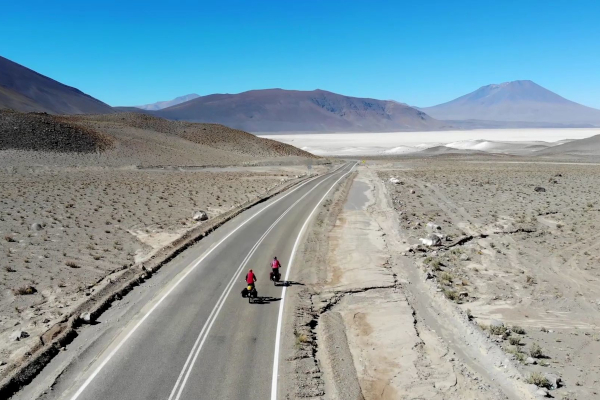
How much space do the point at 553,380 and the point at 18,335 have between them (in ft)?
50.0

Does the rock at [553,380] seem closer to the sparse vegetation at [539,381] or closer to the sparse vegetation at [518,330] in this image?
the sparse vegetation at [539,381]

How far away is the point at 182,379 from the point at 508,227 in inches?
1027

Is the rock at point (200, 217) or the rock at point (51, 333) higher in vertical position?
the rock at point (200, 217)

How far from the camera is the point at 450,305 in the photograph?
59.4ft

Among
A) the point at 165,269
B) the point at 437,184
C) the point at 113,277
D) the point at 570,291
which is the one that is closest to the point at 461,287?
the point at 570,291

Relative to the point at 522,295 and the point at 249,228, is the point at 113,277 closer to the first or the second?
the point at 249,228

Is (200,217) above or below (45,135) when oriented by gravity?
below

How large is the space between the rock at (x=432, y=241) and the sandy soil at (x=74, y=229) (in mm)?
14229

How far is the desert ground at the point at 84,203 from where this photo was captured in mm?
18125

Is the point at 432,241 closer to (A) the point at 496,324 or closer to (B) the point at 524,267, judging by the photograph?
(B) the point at 524,267

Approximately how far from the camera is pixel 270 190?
49.7m

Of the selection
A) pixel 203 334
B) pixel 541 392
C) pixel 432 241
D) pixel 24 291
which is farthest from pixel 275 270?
pixel 432 241

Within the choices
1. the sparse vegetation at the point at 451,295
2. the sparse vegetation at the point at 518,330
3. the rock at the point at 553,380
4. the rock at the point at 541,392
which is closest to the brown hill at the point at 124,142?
the sparse vegetation at the point at 451,295

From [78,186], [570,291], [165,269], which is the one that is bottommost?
[570,291]
